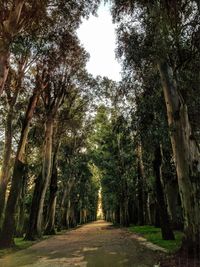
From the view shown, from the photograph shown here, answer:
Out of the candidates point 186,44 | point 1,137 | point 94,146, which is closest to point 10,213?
point 186,44

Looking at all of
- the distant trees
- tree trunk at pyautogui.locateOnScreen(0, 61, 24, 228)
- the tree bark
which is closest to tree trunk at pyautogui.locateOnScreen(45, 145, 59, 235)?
the distant trees

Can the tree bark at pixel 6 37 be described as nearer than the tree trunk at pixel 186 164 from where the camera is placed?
No

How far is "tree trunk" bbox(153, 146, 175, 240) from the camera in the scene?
51.4 feet

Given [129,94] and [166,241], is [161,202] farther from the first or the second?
[129,94]

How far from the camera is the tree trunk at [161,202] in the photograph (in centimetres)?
1568

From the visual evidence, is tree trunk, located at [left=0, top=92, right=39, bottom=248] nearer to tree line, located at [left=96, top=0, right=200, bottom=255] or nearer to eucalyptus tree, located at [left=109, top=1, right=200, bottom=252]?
tree line, located at [left=96, top=0, right=200, bottom=255]

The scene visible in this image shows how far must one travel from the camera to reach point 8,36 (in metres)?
12.9

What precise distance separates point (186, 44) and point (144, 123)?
5957mm

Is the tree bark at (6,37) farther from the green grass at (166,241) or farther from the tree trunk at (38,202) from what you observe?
the tree trunk at (38,202)

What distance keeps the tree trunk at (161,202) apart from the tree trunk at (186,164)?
5350 mm

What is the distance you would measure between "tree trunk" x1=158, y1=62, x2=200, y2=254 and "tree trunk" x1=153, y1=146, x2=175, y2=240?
535 cm

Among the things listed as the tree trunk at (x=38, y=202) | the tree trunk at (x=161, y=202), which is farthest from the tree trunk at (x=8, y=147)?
the tree trunk at (x=161, y=202)

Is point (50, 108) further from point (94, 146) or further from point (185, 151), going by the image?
point (94, 146)

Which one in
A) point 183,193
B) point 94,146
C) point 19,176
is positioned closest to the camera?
point 183,193
